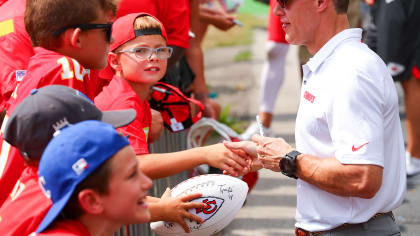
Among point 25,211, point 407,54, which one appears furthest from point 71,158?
point 407,54

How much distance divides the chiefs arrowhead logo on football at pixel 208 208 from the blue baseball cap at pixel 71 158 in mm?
1095

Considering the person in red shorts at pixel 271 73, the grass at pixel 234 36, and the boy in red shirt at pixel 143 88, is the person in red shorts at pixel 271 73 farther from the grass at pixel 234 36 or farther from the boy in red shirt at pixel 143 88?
the grass at pixel 234 36

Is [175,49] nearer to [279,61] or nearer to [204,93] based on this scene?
[204,93]

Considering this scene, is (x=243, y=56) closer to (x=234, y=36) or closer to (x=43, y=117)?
(x=234, y=36)

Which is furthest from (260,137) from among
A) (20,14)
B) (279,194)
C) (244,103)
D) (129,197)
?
(244,103)

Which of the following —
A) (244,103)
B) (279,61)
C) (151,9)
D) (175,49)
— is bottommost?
(244,103)

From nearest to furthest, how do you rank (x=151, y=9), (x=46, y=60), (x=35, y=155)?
(x=35, y=155) < (x=46, y=60) < (x=151, y=9)

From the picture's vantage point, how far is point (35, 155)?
9.39 feet

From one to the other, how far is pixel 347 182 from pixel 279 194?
3.91m

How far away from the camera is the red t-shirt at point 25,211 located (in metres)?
2.80

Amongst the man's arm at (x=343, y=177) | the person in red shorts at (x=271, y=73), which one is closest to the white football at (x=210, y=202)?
the man's arm at (x=343, y=177)

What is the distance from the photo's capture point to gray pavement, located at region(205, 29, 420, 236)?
609cm

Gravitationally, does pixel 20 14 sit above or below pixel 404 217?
above

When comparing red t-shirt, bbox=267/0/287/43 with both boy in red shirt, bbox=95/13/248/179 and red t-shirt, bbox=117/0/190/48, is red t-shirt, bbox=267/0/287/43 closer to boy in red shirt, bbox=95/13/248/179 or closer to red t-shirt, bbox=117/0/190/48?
red t-shirt, bbox=117/0/190/48
